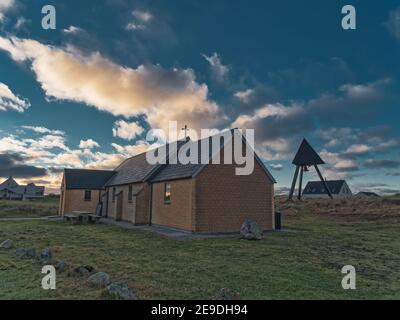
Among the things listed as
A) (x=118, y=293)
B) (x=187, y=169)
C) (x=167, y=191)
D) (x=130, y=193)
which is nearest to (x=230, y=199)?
(x=187, y=169)

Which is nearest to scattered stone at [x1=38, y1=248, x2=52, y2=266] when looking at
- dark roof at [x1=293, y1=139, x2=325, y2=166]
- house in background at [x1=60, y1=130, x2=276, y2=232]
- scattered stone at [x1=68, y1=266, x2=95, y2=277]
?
scattered stone at [x1=68, y1=266, x2=95, y2=277]

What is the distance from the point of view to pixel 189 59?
58.6 ft

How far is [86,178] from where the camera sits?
3328cm

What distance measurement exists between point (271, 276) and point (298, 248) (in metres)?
5.31

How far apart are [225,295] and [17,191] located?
105934 millimetres

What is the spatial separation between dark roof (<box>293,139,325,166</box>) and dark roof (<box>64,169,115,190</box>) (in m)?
25.0

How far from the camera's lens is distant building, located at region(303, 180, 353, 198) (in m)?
75.2

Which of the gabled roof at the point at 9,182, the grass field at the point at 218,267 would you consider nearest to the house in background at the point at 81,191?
the grass field at the point at 218,267

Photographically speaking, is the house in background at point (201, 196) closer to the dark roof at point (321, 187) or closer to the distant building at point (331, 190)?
the distant building at point (331, 190)

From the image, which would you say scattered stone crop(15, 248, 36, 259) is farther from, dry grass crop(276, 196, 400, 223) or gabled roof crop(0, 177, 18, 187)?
gabled roof crop(0, 177, 18, 187)

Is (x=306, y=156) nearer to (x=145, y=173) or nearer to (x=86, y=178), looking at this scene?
(x=145, y=173)

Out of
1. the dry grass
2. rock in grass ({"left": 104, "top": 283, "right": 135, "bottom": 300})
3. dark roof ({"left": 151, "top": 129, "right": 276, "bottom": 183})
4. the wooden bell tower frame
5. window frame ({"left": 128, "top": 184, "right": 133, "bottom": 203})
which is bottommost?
rock in grass ({"left": 104, "top": 283, "right": 135, "bottom": 300})
